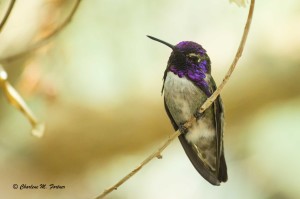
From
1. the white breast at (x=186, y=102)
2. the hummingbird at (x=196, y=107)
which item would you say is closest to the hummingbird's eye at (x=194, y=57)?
the hummingbird at (x=196, y=107)

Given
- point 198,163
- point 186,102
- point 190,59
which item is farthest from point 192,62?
point 198,163

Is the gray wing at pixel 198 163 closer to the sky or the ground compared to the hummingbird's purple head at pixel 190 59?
closer to the ground

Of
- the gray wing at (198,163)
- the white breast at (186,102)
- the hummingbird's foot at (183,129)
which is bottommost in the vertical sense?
the gray wing at (198,163)

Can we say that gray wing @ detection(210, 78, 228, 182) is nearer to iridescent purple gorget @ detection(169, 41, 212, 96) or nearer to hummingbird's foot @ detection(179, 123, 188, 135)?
iridescent purple gorget @ detection(169, 41, 212, 96)

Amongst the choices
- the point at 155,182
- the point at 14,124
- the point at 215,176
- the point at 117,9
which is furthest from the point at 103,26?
the point at 215,176

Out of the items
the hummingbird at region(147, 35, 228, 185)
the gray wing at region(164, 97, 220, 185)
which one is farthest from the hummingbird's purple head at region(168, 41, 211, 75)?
the gray wing at region(164, 97, 220, 185)

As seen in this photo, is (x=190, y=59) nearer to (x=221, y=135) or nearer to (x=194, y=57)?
(x=194, y=57)

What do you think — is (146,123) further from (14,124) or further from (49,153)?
(14,124)

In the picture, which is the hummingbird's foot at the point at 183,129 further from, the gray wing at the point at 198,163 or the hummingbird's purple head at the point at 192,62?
the hummingbird's purple head at the point at 192,62
